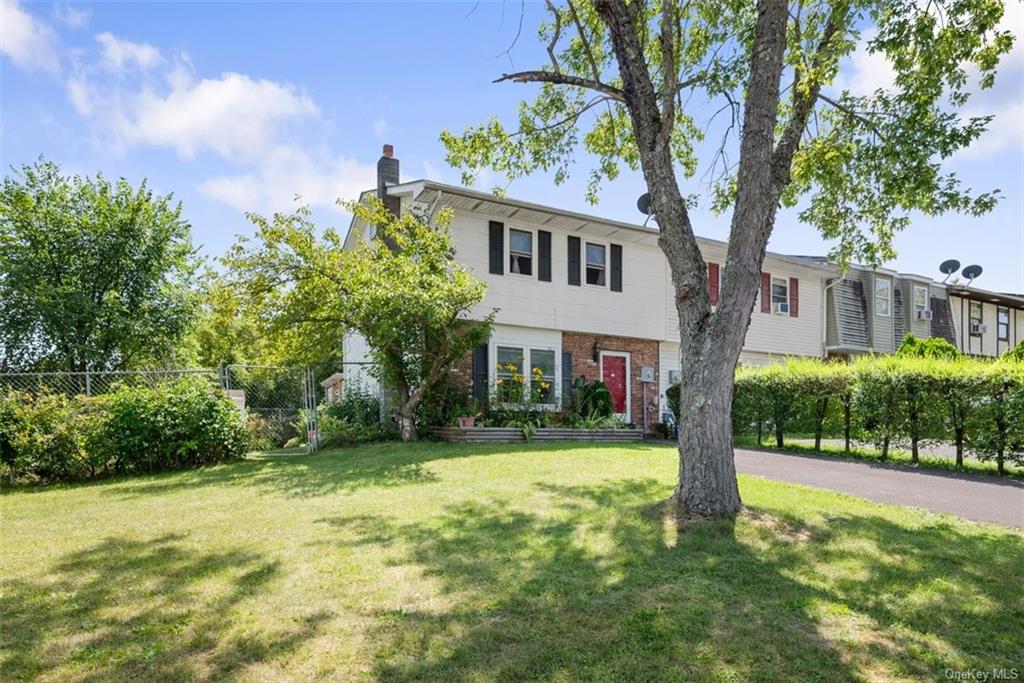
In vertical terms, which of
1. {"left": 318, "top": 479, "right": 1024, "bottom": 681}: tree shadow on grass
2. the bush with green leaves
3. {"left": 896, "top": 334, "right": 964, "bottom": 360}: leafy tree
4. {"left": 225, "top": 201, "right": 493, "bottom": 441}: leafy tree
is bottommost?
{"left": 318, "top": 479, "right": 1024, "bottom": 681}: tree shadow on grass

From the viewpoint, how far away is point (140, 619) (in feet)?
11.6

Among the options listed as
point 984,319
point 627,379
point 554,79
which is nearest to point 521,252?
point 627,379

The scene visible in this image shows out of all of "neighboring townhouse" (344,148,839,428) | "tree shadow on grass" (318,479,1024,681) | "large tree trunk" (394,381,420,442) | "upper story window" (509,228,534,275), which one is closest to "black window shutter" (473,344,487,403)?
"neighboring townhouse" (344,148,839,428)

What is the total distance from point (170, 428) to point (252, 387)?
443 inches

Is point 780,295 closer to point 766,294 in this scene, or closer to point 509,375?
point 766,294

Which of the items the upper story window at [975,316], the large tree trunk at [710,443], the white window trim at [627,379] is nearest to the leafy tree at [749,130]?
the large tree trunk at [710,443]

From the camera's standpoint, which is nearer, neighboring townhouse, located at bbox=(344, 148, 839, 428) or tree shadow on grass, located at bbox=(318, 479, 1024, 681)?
tree shadow on grass, located at bbox=(318, 479, 1024, 681)

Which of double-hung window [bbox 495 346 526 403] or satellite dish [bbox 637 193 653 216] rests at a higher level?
satellite dish [bbox 637 193 653 216]

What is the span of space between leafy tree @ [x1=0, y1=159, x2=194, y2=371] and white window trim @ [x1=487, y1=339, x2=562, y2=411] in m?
11.4

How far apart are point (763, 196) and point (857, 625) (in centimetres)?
370

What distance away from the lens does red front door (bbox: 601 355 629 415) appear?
52.9ft

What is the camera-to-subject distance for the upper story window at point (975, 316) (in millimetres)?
25344

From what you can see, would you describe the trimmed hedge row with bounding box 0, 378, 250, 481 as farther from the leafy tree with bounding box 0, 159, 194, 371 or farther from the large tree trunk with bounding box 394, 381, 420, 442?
the leafy tree with bounding box 0, 159, 194, 371

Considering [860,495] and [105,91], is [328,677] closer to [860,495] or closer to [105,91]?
[860,495]
